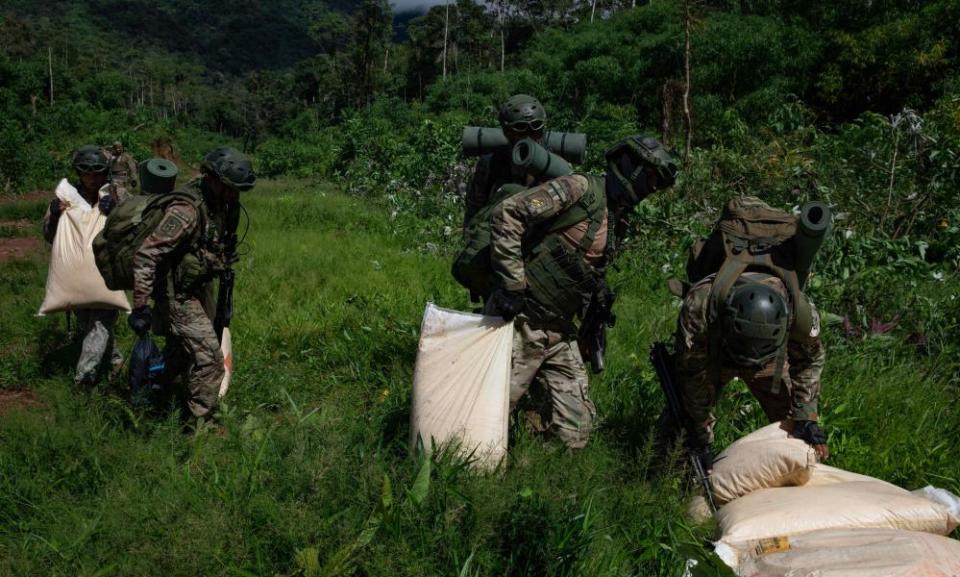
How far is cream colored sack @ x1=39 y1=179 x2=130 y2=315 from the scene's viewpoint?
4.33 meters

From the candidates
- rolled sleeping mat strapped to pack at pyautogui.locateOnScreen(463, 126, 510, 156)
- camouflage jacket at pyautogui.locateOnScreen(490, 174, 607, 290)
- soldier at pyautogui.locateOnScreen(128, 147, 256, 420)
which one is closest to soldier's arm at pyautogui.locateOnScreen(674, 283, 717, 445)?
camouflage jacket at pyautogui.locateOnScreen(490, 174, 607, 290)

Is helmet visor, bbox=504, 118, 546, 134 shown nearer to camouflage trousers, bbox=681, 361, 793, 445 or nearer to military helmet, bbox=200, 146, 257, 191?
military helmet, bbox=200, 146, 257, 191

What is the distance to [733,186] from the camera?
23.9 feet

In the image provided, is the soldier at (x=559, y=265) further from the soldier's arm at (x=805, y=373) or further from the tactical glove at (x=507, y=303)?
the soldier's arm at (x=805, y=373)

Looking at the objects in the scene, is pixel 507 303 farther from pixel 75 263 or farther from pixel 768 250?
pixel 75 263

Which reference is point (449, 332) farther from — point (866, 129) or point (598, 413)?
point (866, 129)

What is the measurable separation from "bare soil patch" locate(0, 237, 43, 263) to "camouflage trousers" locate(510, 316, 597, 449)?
6.79 meters

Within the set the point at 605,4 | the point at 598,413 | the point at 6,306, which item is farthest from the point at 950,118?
the point at 605,4

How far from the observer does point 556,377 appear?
3293 millimetres

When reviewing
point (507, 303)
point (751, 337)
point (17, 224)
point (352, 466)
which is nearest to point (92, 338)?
point (352, 466)

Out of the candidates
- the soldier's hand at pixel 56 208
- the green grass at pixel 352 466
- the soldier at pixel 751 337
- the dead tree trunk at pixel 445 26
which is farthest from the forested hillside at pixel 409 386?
the dead tree trunk at pixel 445 26

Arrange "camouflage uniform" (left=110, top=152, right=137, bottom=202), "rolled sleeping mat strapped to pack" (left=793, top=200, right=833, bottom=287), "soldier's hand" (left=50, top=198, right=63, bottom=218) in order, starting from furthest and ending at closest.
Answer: "camouflage uniform" (left=110, top=152, right=137, bottom=202), "soldier's hand" (left=50, top=198, right=63, bottom=218), "rolled sleeping mat strapped to pack" (left=793, top=200, right=833, bottom=287)

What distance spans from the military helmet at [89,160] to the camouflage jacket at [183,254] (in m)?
1.08

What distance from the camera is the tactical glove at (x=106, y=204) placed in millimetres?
4426
